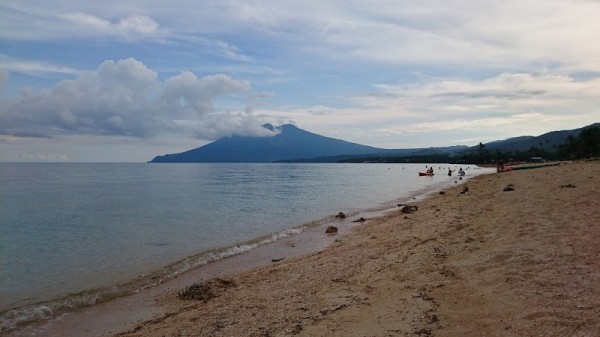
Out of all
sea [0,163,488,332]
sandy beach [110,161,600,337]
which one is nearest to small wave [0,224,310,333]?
sea [0,163,488,332]

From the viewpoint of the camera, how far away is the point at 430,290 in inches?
357

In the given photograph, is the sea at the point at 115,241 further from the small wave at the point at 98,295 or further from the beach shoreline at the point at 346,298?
the beach shoreline at the point at 346,298

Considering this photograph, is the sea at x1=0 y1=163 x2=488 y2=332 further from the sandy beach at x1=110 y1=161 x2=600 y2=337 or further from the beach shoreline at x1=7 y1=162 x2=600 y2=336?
the sandy beach at x1=110 y1=161 x2=600 y2=337

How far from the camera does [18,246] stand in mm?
23266

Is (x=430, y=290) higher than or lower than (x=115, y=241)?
higher

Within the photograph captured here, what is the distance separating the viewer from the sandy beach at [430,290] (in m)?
7.09

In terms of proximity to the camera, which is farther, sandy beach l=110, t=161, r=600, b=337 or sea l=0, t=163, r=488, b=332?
sea l=0, t=163, r=488, b=332

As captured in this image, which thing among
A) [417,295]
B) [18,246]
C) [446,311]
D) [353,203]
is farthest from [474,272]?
[353,203]

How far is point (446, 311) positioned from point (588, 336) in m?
2.27

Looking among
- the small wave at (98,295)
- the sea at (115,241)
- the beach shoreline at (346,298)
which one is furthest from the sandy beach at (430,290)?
the sea at (115,241)

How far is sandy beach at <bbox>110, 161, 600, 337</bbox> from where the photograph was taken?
7.09 m

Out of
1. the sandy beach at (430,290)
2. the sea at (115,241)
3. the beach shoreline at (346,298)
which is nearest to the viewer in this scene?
the sandy beach at (430,290)

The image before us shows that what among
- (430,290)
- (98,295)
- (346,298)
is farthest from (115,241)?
(430,290)

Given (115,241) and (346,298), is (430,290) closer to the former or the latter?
(346,298)
